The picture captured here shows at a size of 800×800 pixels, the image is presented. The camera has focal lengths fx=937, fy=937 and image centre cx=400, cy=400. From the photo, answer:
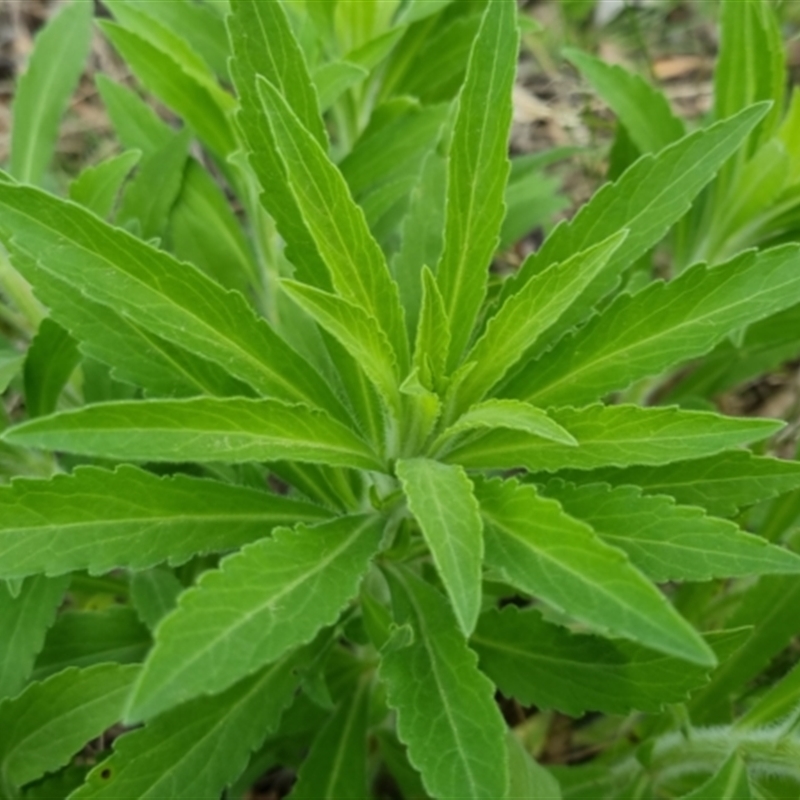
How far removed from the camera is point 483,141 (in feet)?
4.69

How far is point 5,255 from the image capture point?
1943mm

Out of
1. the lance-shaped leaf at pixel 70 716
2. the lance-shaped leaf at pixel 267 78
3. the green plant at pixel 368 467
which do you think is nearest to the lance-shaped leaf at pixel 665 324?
the green plant at pixel 368 467

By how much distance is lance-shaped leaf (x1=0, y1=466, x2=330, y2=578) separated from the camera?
1.37m

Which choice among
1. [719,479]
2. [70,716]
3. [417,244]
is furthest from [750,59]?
[70,716]

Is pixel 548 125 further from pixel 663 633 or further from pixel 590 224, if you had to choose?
pixel 663 633

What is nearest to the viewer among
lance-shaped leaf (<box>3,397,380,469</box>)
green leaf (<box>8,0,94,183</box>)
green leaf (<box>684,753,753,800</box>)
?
lance-shaped leaf (<box>3,397,380,469</box>)

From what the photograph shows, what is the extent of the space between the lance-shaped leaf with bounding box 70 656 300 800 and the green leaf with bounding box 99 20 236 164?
3.74ft

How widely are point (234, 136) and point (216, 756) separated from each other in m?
1.31

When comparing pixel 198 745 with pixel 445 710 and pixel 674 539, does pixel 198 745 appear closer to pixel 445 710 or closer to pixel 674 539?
pixel 445 710

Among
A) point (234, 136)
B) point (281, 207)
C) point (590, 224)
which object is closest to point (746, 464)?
point (590, 224)

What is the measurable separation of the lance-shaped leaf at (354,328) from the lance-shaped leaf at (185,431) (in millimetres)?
110

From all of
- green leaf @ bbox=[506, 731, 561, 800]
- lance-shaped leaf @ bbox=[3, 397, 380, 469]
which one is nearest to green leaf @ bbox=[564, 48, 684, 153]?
lance-shaped leaf @ bbox=[3, 397, 380, 469]

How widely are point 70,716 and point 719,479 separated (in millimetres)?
1241

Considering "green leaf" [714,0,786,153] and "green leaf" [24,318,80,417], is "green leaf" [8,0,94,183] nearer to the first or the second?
"green leaf" [24,318,80,417]
